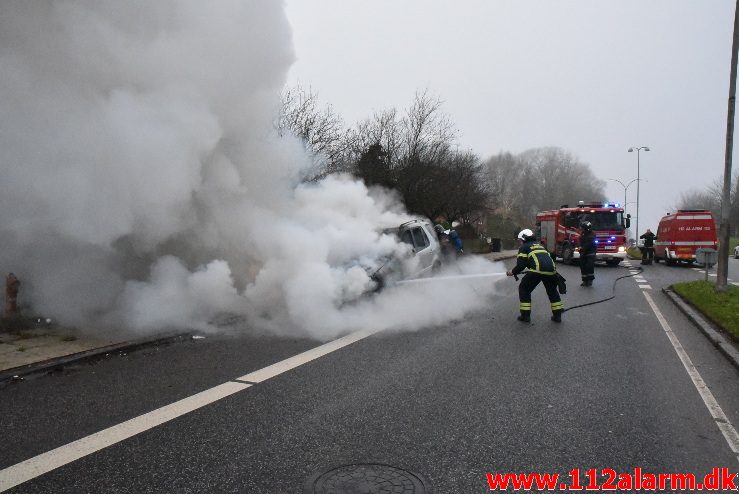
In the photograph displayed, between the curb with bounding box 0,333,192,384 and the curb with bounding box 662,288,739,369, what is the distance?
6886mm

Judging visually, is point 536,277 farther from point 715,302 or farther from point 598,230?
point 598,230

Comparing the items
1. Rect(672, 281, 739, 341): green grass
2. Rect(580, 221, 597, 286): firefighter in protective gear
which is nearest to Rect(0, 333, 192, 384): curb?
Rect(672, 281, 739, 341): green grass

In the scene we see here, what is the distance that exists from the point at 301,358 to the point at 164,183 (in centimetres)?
336

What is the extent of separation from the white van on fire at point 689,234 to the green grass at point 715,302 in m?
10.3

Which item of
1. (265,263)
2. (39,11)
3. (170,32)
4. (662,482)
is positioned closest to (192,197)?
(265,263)

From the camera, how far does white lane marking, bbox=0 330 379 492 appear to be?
10.8ft

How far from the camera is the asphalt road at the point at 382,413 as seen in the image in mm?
3383

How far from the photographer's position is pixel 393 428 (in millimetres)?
4023

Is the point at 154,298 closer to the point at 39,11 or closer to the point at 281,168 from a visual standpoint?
the point at 281,168

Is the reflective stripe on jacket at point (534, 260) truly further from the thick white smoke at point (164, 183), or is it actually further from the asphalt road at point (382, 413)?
the asphalt road at point (382, 413)

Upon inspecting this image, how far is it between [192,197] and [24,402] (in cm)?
431

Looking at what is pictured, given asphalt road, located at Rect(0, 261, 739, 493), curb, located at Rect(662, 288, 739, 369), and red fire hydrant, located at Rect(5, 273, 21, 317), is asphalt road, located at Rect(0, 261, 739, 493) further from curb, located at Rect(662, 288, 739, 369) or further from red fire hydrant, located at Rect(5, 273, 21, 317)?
red fire hydrant, located at Rect(5, 273, 21, 317)

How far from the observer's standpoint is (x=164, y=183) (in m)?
7.50

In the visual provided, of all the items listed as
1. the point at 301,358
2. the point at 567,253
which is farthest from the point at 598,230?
the point at 301,358
